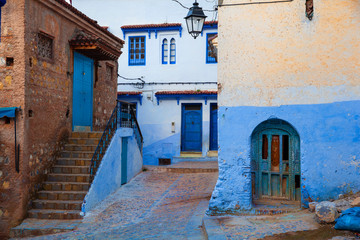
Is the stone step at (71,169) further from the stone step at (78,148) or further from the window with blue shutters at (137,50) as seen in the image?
the window with blue shutters at (137,50)

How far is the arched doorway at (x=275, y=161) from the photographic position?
708 cm

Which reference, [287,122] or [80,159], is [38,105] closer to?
[80,159]

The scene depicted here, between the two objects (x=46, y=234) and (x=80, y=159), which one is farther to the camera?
(x=80, y=159)

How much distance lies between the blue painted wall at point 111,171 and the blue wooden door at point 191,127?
4.63 m

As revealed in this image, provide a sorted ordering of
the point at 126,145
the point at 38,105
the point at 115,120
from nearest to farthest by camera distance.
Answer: the point at 38,105
the point at 115,120
the point at 126,145

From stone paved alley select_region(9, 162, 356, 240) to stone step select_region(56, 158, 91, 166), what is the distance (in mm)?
1247

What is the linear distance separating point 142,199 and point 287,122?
4917mm

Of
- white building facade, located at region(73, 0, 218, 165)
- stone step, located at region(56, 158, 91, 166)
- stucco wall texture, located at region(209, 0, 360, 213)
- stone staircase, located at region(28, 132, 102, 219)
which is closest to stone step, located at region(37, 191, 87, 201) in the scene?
stone staircase, located at region(28, 132, 102, 219)

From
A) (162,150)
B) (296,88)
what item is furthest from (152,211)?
(162,150)

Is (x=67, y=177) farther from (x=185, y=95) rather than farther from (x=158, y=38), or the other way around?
(x=158, y=38)

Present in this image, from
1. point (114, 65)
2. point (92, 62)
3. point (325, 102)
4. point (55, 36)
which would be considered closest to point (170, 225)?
point (325, 102)

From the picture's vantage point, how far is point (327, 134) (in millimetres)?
6715

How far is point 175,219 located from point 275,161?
8.42 feet

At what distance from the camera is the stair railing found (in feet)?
30.4
